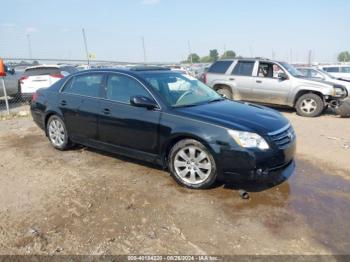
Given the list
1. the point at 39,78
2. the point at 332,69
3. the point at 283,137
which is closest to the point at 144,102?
the point at 283,137

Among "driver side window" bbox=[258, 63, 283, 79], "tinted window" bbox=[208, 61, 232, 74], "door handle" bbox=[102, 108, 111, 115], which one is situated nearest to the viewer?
"door handle" bbox=[102, 108, 111, 115]

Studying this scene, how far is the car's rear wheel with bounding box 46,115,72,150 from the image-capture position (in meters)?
5.88

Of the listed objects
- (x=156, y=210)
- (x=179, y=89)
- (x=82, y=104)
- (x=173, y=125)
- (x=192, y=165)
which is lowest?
(x=156, y=210)

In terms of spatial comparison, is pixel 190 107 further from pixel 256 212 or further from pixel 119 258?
pixel 119 258

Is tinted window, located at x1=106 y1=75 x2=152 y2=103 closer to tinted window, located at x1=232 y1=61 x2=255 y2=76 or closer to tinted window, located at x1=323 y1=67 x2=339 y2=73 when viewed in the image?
tinted window, located at x1=232 y1=61 x2=255 y2=76

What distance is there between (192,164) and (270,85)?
22.6 ft

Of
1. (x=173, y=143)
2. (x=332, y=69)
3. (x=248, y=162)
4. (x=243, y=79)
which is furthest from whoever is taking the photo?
(x=332, y=69)

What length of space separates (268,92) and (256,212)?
722cm

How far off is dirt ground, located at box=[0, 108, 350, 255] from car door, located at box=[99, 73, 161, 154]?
0.49m

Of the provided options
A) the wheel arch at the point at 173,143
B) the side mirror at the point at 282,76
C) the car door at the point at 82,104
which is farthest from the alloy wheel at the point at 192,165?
the side mirror at the point at 282,76

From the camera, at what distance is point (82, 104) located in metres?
5.38

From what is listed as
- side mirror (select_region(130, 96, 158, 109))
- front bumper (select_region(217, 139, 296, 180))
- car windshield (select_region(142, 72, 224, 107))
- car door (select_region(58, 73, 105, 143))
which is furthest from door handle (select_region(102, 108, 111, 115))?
front bumper (select_region(217, 139, 296, 180))

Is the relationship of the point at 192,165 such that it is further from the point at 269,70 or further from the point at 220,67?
the point at 220,67

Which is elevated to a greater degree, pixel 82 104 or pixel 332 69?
pixel 82 104
